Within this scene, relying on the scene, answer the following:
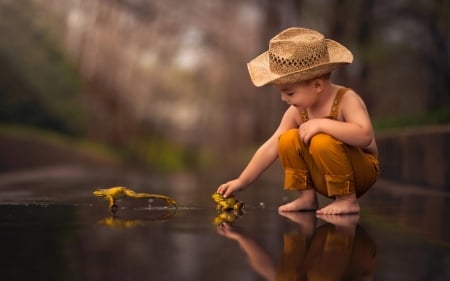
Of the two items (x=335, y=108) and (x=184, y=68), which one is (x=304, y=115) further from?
(x=184, y=68)

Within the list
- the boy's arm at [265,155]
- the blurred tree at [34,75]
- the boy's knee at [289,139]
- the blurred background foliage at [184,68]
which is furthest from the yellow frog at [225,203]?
the blurred tree at [34,75]

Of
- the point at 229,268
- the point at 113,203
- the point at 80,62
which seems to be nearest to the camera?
the point at 229,268

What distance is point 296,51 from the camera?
4234 millimetres

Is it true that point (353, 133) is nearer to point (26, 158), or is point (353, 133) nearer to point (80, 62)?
point (26, 158)

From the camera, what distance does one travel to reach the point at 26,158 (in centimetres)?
1509

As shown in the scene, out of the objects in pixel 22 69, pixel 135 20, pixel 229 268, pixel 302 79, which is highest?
pixel 135 20

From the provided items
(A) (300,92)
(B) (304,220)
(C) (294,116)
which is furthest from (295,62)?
(B) (304,220)

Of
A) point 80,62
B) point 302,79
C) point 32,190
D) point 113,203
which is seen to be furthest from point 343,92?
point 80,62

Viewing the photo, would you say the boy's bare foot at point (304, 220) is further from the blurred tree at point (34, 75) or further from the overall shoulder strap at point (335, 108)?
the blurred tree at point (34, 75)

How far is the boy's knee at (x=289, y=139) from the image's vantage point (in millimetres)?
4328

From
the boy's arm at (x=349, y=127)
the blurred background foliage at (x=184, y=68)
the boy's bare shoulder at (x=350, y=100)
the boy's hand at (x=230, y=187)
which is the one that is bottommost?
the boy's hand at (x=230, y=187)

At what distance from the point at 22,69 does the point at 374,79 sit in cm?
877

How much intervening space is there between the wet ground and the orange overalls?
173 mm

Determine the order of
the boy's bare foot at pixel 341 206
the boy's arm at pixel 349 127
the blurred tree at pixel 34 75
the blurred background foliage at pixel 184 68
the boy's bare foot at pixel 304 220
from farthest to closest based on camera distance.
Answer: the blurred tree at pixel 34 75 → the blurred background foliage at pixel 184 68 → the boy's bare foot at pixel 341 206 → the boy's arm at pixel 349 127 → the boy's bare foot at pixel 304 220
